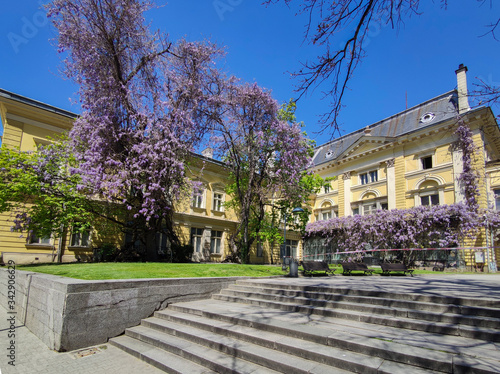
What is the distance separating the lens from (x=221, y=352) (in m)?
5.14

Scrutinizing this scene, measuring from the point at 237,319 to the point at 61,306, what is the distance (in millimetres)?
3518

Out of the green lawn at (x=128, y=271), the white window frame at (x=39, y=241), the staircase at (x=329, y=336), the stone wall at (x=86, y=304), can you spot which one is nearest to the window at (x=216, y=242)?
the white window frame at (x=39, y=241)

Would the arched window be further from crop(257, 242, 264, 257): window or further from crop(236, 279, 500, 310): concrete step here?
crop(236, 279, 500, 310): concrete step

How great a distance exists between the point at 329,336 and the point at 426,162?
2857cm

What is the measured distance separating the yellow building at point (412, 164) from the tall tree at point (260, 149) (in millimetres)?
7462

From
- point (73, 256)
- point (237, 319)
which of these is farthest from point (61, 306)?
point (73, 256)

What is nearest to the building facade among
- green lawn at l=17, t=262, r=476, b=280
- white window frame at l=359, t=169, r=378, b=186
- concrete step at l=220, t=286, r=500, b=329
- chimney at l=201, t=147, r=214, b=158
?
white window frame at l=359, t=169, r=378, b=186

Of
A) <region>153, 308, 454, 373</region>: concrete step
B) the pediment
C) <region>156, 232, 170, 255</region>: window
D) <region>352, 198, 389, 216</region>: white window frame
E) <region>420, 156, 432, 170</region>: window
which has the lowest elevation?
<region>153, 308, 454, 373</region>: concrete step

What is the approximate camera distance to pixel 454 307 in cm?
526

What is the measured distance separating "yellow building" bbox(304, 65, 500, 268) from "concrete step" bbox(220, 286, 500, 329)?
67.0ft

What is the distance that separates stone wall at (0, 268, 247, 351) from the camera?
18.7ft

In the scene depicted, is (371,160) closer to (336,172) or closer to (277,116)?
(336,172)

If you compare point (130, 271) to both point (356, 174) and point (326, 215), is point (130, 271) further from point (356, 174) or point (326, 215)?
point (326, 215)
